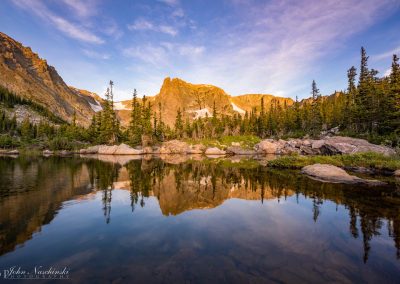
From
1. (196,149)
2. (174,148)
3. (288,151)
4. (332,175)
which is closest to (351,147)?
(332,175)

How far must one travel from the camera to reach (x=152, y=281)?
19.2ft

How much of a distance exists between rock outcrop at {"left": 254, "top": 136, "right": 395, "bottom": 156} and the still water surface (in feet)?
77.9

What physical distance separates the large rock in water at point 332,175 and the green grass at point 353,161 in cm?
498

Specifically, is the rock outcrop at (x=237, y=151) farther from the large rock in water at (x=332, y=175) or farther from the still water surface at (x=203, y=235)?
the still water surface at (x=203, y=235)

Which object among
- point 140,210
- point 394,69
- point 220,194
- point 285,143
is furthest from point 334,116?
point 140,210

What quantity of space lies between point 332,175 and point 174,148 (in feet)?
210

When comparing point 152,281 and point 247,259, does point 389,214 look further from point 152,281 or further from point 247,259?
point 152,281

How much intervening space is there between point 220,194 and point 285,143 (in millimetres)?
61870

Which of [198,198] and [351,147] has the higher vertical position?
[351,147]

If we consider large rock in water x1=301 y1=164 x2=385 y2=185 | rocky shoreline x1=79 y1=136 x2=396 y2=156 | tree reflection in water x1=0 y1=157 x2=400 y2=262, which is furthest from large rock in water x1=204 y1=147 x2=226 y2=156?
tree reflection in water x1=0 y1=157 x2=400 y2=262

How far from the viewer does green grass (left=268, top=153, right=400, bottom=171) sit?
26.4m

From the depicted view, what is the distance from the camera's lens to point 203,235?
9234 mm

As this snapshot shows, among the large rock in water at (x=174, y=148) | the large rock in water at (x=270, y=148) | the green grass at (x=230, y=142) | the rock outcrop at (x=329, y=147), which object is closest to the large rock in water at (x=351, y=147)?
the rock outcrop at (x=329, y=147)

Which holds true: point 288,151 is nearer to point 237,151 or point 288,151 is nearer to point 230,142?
point 237,151
